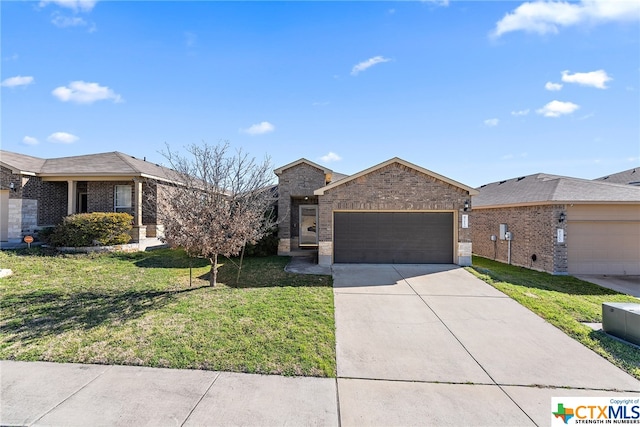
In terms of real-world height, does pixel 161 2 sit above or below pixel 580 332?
above

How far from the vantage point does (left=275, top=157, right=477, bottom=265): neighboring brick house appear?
1132cm

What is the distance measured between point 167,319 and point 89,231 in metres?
8.82

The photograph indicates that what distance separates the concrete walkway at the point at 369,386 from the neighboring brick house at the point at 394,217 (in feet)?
19.1

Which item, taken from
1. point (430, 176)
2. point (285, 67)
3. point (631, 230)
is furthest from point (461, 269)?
point (285, 67)

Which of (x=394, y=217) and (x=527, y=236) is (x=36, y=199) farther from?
(x=527, y=236)

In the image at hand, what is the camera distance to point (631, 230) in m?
11.2

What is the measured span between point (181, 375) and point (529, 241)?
13.6 metres

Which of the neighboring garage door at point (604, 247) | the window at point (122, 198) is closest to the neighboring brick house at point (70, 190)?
the window at point (122, 198)

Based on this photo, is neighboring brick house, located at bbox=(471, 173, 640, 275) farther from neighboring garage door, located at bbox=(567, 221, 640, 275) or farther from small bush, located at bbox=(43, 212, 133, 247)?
small bush, located at bbox=(43, 212, 133, 247)

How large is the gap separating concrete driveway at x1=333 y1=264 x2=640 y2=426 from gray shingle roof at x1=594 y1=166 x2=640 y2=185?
17.5 meters

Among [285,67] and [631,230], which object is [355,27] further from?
[631,230]

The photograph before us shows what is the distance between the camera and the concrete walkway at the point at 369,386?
324 cm

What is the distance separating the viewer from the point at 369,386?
3.86m

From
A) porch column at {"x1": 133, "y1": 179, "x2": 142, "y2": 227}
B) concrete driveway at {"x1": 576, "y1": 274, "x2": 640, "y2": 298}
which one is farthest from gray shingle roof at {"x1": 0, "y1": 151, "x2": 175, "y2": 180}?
concrete driveway at {"x1": 576, "y1": 274, "x2": 640, "y2": 298}
